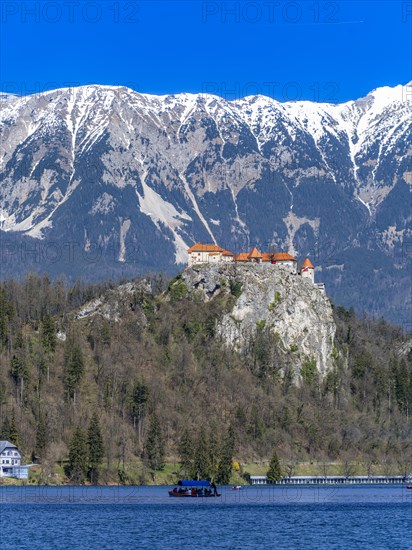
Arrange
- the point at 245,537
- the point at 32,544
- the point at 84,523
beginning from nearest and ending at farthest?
the point at 32,544 < the point at 245,537 < the point at 84,523

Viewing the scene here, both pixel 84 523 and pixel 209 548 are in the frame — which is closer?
pixel 209 548

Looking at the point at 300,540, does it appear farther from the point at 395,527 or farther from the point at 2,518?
the point at 2,518

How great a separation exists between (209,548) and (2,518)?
138ft

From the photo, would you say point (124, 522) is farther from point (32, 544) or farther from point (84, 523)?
point (32, 544)

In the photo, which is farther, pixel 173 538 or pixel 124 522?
pixel 124 522

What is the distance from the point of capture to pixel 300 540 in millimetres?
172750

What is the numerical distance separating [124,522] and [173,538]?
21.0 metres

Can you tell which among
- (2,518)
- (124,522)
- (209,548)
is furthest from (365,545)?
(2,518)

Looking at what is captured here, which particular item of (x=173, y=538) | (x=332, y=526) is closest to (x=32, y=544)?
(x=173, y=538)

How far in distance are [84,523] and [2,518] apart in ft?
40.7

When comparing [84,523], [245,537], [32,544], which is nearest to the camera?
[32,544]

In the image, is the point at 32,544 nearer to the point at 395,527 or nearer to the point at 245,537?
the point at 245,537

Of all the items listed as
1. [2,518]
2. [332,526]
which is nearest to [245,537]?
[332,526]

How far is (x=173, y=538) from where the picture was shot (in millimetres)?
173125
